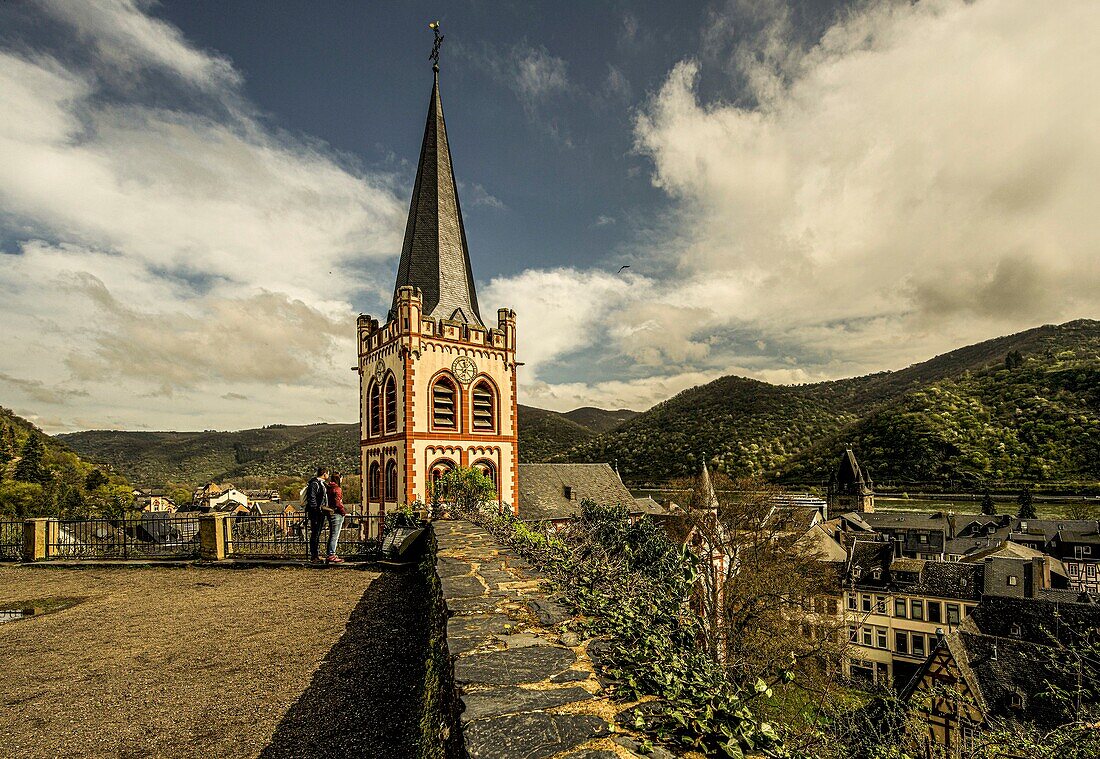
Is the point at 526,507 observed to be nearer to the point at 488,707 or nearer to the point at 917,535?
the point at 488,707

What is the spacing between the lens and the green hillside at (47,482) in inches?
1594

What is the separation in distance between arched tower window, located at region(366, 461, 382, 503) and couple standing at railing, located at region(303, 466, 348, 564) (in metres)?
14.3

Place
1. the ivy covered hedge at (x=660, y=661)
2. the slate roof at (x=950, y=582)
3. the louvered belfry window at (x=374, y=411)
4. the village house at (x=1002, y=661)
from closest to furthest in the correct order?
1. the ivy covered hedge at (x=660, y=661)
2. the village house at (x=1002, y=661)
3. the louvered belfry window at (x=374, y=411)
4. the slate roof at (x=950, y=582)

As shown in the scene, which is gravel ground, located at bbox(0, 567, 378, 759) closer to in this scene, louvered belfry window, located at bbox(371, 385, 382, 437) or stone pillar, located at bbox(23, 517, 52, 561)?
stone pillar, located at bbox(23, 517, 52, 561)

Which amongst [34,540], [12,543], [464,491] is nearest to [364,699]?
[464,491]

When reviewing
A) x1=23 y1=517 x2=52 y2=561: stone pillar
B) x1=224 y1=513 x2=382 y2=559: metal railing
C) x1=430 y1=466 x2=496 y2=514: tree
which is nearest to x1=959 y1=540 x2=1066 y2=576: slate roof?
x1=430 y1=466 x2=496 y2=514: tree

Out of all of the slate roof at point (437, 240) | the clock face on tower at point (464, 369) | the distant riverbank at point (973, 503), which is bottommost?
the distant riverbank at point (973, 503)

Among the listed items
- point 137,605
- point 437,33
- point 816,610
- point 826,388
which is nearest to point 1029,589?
point 816,610

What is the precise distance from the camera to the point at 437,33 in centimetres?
2681

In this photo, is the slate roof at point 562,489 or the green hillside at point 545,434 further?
the green hillside at point 545,434

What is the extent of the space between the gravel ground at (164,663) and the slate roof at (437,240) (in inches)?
679

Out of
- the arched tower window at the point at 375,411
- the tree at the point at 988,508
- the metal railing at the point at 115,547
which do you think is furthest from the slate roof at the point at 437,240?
the tree at the point at 988,508

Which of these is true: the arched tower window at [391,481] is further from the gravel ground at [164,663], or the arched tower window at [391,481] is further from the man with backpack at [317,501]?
the gravel ground at [164,663]

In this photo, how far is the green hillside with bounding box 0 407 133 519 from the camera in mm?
40500
